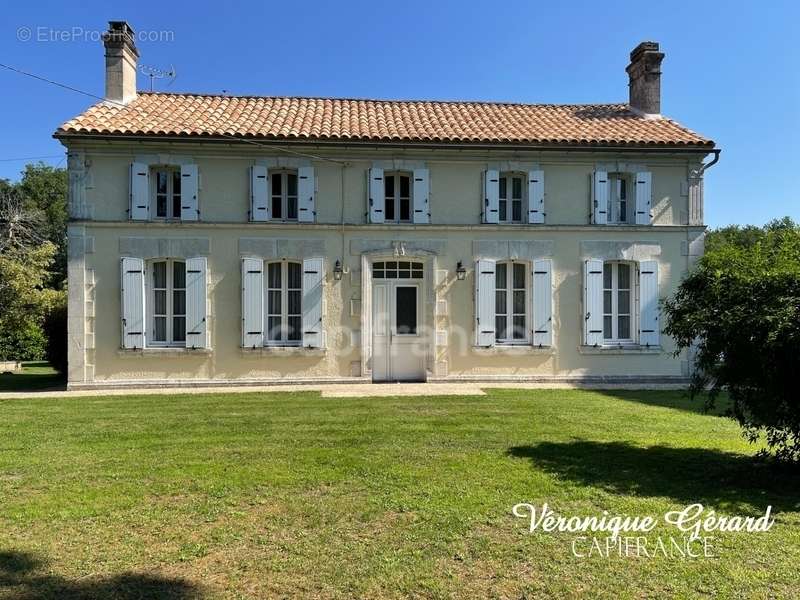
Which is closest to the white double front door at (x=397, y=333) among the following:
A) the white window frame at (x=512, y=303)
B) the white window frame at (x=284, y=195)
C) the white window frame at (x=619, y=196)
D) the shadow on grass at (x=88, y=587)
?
the white window frame at (x=512, y=303)

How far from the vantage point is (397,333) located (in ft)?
35.0

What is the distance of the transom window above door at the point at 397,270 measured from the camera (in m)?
10.6

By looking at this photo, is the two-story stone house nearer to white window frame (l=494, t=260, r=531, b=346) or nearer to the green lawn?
white window frame (l=494, t=260, r=531, b=346)

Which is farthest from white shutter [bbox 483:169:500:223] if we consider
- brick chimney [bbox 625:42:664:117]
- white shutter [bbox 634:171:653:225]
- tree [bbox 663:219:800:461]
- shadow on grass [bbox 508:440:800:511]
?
shadow on grass [bbox 508:440:800:511]

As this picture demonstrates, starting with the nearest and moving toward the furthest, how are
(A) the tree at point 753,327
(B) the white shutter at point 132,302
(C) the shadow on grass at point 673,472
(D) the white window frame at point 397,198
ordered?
1. (C) the shadow on grass at point 673,472
2. (A) the tree at point 753,327
3. (B) the white shutter at point 132,302
4. (D) the white window frame at point 397,198

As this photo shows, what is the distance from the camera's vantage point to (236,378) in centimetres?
1020

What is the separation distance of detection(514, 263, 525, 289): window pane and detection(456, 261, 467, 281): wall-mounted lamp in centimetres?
116

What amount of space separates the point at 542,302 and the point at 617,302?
5.77 ft

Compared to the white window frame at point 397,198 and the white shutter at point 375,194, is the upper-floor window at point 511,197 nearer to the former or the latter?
the white window frame at point 397,198

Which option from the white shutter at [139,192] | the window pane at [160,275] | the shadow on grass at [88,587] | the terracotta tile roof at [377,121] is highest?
the terracotta tile roof at [377,121]

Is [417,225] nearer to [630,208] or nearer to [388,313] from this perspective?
[388,313]

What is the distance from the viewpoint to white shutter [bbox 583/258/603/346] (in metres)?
10.7

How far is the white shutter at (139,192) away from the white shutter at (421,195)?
208 inches

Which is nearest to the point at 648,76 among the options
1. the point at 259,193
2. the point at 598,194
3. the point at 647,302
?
the point at 598,194
